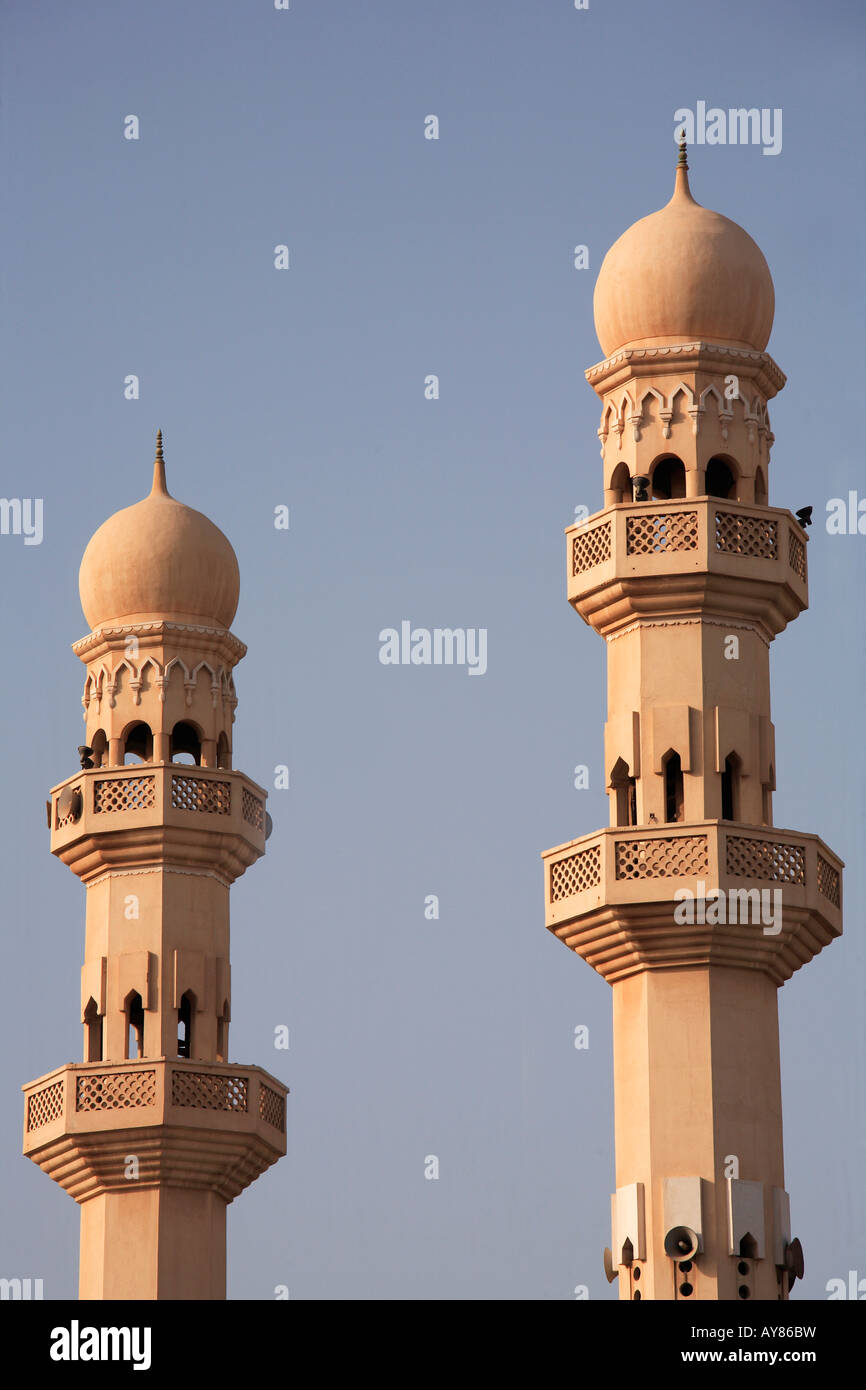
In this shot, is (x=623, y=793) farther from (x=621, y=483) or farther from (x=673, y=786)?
(x=621, y=483)

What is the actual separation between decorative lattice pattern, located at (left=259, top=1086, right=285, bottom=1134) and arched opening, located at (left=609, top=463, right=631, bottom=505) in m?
7.63

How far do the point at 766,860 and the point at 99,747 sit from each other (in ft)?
31.5

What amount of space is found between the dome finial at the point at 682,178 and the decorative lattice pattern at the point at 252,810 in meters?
8.19

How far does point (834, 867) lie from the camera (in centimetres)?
3147

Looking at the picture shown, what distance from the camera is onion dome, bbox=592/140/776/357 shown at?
107 ft

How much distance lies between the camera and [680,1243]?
96.6 ft

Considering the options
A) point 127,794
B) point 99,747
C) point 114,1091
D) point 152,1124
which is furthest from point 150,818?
point 152,1124

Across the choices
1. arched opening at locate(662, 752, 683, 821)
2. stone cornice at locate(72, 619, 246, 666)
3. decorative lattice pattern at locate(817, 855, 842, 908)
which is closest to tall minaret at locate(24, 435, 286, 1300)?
stone cornice at locate(72, 619, 246, 666)

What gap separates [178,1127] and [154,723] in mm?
4803

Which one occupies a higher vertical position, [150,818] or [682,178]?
[682,178]

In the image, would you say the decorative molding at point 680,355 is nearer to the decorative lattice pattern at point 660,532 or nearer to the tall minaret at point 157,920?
the decorative lattice pattern at point 660,532

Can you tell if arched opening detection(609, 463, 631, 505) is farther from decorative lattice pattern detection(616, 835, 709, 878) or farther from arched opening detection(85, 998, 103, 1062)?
arched opening detection(85, 998, 103, 1062)
